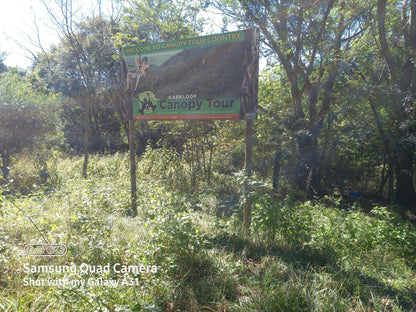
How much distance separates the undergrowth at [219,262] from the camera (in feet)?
8.64

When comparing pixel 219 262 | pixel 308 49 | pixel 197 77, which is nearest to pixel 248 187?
pixel 219 262

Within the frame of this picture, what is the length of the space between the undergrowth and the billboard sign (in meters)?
1.45

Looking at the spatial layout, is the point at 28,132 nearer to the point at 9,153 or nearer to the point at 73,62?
the point at 9,153

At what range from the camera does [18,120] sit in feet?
30.2

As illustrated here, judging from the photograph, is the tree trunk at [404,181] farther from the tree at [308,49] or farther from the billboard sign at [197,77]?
the billboard sign at [197,77]

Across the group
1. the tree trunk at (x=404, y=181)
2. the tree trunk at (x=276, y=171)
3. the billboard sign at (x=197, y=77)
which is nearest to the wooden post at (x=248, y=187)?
the billboard sign at (x=197, y=77)

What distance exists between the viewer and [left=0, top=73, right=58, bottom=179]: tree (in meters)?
8.90

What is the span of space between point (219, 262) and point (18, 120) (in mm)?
9090

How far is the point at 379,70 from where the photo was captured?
7824 mm

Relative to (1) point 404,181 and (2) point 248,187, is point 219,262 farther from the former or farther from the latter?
(1) point 404,181

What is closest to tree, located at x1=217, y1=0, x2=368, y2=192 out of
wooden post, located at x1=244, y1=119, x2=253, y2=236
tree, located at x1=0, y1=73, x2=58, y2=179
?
wooden post, located at x1=244, y1=119, x2=253, y2=236

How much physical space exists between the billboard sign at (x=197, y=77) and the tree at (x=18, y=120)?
232 inches

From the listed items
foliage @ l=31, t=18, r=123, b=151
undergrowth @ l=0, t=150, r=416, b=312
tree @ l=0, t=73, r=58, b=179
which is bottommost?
undergrowth @ l=0, t=150, r=416, b=312

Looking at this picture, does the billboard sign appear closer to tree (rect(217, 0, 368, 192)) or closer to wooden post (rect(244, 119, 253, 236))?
wooden post (rect(244, 119, 253, 236))
